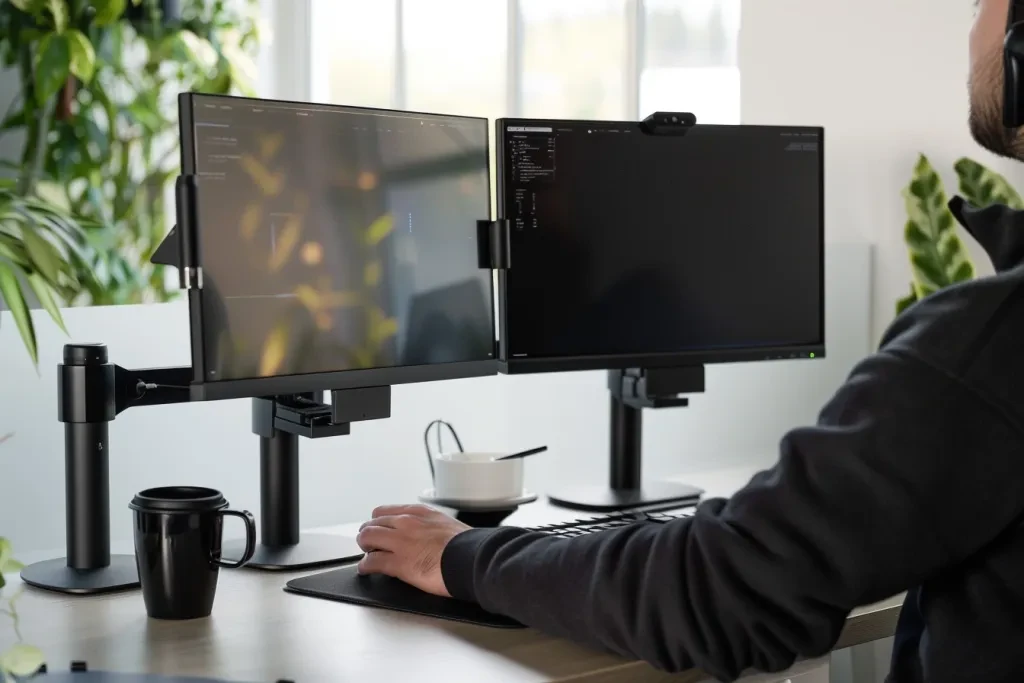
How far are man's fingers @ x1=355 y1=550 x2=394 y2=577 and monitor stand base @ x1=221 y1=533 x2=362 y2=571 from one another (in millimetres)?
97

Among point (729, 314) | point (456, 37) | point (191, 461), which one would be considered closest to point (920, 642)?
point (729, 314)

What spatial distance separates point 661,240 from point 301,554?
66 centimetres

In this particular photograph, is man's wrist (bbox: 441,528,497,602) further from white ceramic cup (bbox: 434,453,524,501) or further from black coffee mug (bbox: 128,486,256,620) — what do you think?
white ceramic cup (bbox: 434,453,524,501)

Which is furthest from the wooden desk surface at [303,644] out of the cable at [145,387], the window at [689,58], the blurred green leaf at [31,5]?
the window at [689,58]

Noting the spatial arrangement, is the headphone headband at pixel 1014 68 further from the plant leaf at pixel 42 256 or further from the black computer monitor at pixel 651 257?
the plant leaf at pixel 42 256

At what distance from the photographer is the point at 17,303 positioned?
133 centimetres

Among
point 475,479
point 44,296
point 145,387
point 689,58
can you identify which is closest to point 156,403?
point 145,387

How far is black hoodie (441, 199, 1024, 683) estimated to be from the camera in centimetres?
85

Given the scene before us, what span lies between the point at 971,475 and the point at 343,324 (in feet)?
2.46

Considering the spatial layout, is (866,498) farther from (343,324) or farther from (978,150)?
(978,150)

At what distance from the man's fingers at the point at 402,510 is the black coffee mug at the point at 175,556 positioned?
0.67ft

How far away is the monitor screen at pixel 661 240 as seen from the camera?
63.4 inches

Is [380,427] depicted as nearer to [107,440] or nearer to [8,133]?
[107,440]

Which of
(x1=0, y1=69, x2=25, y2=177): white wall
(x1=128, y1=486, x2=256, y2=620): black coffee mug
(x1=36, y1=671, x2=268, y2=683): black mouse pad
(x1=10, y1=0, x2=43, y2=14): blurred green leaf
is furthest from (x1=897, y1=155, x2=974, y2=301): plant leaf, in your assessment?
(x1=0, y1=69, x2=25, y2=177): white wall
